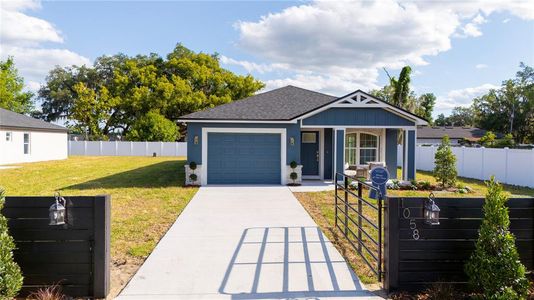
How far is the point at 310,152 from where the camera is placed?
16.4 meters

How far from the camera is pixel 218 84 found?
42094 mm

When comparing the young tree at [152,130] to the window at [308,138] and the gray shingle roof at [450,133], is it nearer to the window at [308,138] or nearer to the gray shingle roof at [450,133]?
the window at [308,138]

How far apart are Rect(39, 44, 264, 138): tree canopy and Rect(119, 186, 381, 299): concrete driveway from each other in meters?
31.3

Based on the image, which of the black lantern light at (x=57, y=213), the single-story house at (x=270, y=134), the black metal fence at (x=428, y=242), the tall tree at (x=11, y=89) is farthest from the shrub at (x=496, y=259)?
the tall tree at (x=11, y=89)

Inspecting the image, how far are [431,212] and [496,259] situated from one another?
782 millimetres

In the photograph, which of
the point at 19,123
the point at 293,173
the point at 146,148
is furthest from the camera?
the point at 146,148

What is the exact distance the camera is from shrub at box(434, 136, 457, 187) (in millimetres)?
13562

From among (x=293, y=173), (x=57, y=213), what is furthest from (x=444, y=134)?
(x=57, y=213)

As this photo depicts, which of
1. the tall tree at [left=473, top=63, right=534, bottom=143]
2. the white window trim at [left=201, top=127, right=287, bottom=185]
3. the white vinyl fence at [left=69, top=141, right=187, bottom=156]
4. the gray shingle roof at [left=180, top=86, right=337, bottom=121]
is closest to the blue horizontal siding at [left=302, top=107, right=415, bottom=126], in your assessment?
the gray shingle roof at [left=180, top=86, right=337, bottom=121]

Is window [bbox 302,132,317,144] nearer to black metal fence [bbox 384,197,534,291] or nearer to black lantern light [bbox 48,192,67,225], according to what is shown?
black metal fence [bbox 384,197,534,291]

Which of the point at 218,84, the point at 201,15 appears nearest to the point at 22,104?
the point at 218,84

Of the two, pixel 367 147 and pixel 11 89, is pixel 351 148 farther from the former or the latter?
pixel 11 89

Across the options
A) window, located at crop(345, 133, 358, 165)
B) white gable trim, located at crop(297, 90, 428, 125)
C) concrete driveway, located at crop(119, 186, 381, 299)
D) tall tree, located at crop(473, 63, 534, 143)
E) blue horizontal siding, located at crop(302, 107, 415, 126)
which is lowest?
concrete driveway, located at crop(119, 186, 381, 299)

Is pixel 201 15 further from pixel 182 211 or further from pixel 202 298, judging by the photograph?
pixel 202 298
